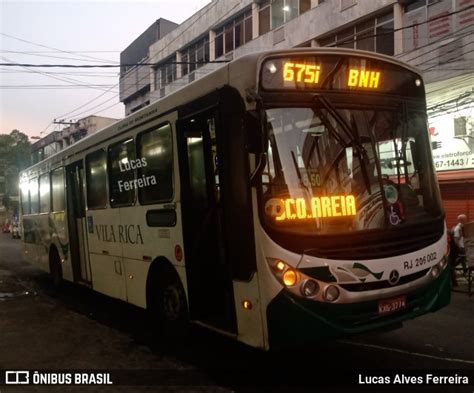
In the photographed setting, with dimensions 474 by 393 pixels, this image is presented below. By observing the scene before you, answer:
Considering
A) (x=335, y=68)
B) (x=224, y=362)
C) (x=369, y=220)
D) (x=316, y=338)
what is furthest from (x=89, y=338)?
(x=335, y=68)

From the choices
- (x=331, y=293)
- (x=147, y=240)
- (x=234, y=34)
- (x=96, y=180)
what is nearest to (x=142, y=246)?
(x=147, y=240)

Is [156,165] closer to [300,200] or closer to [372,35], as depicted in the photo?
[300,200]

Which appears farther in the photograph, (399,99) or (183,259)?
(183,259)

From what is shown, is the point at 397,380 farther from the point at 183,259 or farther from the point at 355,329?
the point at 183,259

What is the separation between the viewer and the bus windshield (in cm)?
441

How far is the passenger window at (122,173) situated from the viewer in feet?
23.1

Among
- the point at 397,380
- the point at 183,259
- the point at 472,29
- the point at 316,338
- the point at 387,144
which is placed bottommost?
the point at 397,380

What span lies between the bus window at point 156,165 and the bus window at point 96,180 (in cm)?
146

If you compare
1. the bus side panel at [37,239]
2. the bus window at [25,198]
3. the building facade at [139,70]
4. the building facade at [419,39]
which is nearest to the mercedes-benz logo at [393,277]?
the bus side panel at [37,239]

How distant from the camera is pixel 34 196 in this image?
42.0ft

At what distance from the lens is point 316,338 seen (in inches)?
170

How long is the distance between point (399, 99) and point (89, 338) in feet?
16.5

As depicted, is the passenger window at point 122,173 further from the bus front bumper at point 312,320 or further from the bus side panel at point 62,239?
the bus front bumper at point 312,320

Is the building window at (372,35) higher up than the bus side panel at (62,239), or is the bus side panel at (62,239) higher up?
the building window at (372,35)
